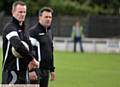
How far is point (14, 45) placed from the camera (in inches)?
396

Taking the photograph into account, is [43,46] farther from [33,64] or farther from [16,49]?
[16,49]

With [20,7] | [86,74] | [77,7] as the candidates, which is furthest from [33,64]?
[77,7]

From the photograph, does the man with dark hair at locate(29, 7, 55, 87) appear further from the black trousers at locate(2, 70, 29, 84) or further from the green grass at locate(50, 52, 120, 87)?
the green grass at locate(50, 52, 120, 87)

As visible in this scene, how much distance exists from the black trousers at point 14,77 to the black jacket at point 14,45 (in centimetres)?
8

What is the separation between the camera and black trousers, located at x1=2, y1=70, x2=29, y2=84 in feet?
34.0

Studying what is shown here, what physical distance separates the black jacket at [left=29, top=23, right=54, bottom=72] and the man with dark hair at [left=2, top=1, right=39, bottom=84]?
169cm

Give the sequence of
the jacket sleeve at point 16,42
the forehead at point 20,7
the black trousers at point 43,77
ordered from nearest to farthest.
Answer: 1. the jacket sleeve at point 16,42
2. the forehead at point 20,7
3. the black trousers at point 43,77

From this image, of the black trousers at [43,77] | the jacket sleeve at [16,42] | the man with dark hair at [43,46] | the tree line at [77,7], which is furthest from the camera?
the tree line at [77,7]

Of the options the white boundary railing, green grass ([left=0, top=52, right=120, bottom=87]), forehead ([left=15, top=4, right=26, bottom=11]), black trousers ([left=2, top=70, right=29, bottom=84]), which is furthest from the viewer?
the white boundary railing

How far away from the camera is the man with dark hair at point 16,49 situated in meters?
10.1

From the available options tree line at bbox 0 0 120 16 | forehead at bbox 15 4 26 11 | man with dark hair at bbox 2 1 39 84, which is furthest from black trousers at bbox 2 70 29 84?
tree line at bbox 0 0 120 16

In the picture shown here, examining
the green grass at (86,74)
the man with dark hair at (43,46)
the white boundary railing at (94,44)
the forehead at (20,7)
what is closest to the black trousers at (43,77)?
the man with dark hair at (43,46)

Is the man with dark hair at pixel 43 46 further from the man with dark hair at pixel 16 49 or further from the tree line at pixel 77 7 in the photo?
the tree line at pixel 77 7

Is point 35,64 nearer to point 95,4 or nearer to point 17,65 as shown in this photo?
point 17,65
